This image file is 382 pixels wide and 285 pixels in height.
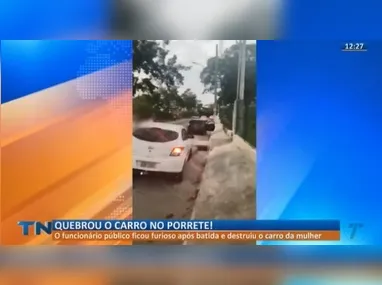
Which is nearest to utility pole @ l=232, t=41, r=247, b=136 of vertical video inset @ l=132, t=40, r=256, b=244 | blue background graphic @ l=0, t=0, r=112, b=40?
vertical video inset @ l=132, t=40, r=256, b=244

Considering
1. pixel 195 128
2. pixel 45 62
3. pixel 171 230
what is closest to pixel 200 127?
pixel 195 128

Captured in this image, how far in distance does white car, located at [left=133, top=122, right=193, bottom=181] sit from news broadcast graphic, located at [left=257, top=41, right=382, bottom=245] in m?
0.18

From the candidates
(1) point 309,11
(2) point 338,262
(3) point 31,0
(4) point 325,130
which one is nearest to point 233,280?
(2) point 338,262

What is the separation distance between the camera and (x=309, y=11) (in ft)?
3.62

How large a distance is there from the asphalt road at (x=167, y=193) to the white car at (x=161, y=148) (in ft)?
0.05

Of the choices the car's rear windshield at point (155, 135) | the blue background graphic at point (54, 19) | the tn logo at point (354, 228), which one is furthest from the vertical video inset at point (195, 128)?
the tn logo at point (354, 228)

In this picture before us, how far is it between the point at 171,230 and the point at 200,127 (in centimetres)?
25

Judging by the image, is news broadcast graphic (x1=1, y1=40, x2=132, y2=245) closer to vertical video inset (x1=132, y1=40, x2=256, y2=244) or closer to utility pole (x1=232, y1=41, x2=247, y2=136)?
vertical video inset (x1=132, y1=40, x2=256, y2=244)

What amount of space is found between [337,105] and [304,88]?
85mm

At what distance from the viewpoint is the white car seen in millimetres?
1102

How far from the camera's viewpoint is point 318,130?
3.63 ft

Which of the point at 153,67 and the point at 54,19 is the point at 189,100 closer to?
the point at 153,67

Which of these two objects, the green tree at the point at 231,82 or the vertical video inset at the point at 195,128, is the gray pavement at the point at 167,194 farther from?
the green tree at the point at 231,82

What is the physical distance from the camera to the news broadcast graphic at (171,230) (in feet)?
3.62
